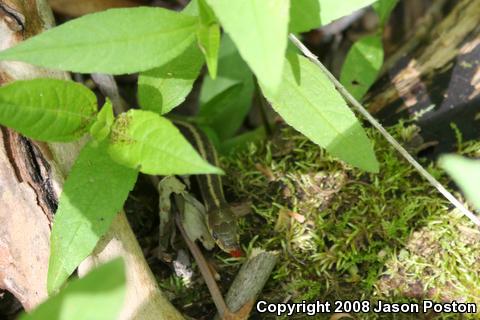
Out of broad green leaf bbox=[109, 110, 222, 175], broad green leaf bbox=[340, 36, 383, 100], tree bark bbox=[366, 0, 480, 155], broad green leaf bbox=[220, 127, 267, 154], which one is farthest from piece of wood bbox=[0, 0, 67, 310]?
tree bark bbox=[366, 0, 480, 155]

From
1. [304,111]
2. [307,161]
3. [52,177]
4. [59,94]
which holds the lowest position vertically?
[307,161]

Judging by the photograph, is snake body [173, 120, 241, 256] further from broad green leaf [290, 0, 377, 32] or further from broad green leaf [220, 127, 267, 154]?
broad green leaf [290, 0, 377, 32]

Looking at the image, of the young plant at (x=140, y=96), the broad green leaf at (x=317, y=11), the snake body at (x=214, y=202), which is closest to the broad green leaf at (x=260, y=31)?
the young plant at (x=140, y=96)

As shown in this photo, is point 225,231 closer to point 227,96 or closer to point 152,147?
point 152,147

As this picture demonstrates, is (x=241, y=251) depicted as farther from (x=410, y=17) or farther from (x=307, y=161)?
(x=410, y=17)

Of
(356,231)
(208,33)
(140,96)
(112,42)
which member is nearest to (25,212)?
(140,96)

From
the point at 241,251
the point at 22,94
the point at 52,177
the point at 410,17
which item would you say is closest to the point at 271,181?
the point at 241,251
